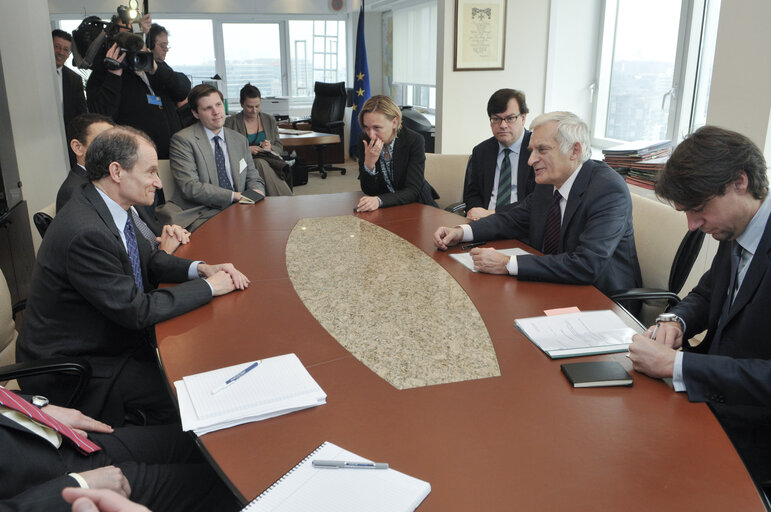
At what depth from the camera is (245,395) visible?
54.5 inches

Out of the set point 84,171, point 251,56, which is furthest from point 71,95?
point 251,56

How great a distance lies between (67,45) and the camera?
5512mm

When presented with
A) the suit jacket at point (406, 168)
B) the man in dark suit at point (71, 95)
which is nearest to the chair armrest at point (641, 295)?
the suit jacket at point (406, 168)

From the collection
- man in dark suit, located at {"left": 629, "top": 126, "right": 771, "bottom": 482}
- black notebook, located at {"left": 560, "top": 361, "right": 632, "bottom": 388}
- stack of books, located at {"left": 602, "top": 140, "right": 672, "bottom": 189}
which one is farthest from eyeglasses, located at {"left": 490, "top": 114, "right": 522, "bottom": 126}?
black notebook, located at {"left": 560, "top": 361, "right": 632, "bottom": 388}

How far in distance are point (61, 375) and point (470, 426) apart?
4.43 ft

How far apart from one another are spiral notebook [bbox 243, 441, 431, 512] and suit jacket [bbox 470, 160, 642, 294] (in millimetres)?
1245

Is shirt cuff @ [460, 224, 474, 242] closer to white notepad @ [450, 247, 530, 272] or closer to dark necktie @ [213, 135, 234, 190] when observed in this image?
white notepad @ [450, 247, 530, 272]

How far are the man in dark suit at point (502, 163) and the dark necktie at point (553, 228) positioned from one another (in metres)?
0.74

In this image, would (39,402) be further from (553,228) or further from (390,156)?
(390,156)

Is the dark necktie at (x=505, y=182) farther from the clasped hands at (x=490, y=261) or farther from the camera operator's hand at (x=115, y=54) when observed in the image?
the camera operator's hand at (x=115, y=54)

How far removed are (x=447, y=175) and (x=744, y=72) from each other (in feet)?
6.37

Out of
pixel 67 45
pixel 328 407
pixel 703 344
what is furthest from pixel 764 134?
pixel 67 45

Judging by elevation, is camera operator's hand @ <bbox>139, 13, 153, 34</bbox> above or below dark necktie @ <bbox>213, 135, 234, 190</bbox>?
above

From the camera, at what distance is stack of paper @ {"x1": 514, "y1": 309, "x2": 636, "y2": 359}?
1.58 meters
